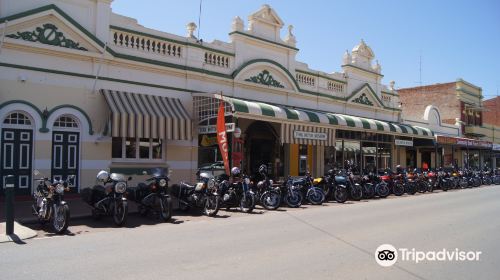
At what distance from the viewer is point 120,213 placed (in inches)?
398

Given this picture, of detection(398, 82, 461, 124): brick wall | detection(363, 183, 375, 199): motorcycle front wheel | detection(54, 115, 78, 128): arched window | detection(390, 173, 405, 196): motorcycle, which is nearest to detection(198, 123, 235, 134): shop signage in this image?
detection(54, 115, 78, 128): arched window

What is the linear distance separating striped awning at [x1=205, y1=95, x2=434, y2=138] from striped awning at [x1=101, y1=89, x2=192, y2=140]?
1.53 meters

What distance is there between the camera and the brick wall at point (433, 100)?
126 ft

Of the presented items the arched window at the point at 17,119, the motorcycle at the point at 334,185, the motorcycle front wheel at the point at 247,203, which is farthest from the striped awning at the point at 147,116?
the motorcycle at the point at 334,185

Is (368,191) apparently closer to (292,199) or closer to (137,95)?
(292,199)

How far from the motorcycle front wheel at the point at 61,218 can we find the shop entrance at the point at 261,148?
10.7 m

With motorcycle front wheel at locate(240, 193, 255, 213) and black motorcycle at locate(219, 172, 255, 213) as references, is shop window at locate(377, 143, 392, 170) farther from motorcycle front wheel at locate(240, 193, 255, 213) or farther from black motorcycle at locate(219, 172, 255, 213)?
motorcycle front wheel at locate(240, 193, 255, 213)

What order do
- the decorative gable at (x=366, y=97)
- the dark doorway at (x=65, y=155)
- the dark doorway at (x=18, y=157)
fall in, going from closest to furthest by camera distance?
the dark doorway at (x=18, y=157)
the dark doorway at (x=65, y=155)
the decorative gable at (x=366, y=97)

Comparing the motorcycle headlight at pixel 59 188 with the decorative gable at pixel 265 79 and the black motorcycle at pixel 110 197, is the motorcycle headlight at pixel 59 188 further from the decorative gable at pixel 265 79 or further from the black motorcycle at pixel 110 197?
the decorative gable at pixel 265 79

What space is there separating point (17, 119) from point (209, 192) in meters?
5.89

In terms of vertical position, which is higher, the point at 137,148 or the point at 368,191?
the point at 137,148

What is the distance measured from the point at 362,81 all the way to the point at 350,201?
1067cm

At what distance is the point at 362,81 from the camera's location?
2544 centimetres

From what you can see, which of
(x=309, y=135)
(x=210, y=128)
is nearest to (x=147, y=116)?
(x=210, y=128)
